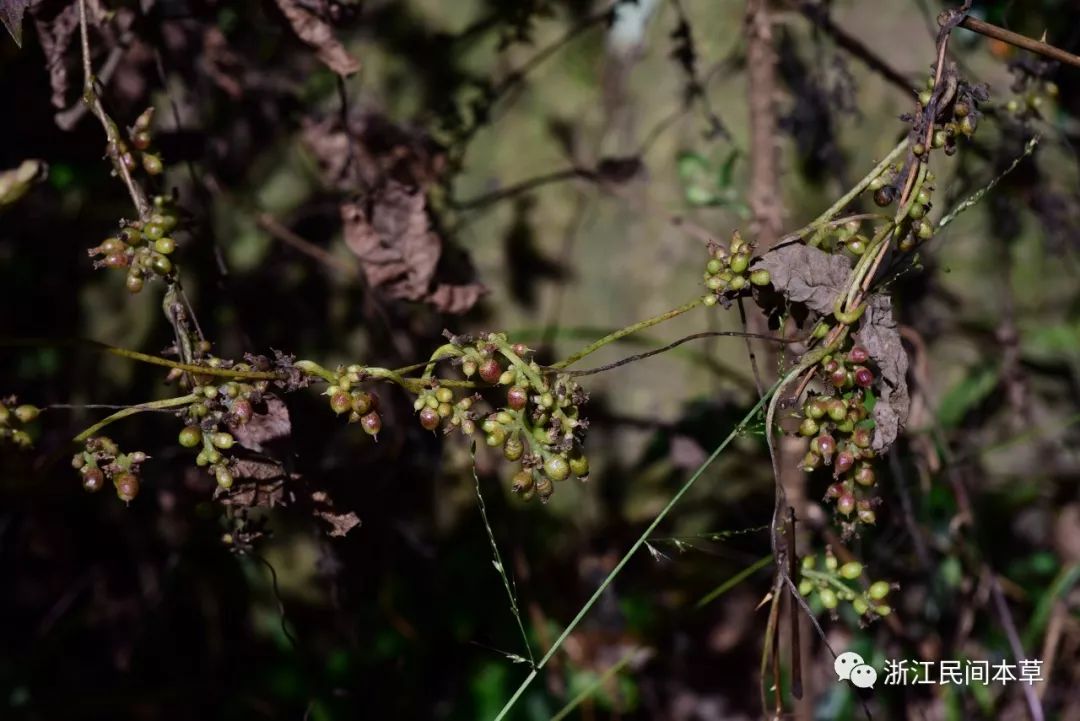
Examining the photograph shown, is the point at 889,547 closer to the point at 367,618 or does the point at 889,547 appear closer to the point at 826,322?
the point at 826,322

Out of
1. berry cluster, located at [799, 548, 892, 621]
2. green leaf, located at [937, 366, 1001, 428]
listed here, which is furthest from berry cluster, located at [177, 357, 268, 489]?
green leaf, located at [937, 366, 1001, 428]

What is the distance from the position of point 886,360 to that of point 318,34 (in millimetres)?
825

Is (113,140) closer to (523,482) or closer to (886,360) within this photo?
(523,482)

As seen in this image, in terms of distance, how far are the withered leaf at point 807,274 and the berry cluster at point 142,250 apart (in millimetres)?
609

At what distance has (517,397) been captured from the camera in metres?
0.92

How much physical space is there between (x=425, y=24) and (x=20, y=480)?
3.81ft

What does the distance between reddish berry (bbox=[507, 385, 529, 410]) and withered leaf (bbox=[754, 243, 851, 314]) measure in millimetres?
262

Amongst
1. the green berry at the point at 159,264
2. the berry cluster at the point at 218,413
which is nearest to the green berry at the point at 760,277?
the berry cluster at the point at 218,413

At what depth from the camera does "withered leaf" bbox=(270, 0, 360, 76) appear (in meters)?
1.26

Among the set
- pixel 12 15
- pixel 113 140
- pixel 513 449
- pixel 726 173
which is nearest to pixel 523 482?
pixel 513 449

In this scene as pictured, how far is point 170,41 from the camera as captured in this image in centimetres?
161

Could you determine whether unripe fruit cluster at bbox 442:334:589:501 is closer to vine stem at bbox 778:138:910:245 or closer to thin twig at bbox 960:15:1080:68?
vine stem at bbox 778:138:910:245

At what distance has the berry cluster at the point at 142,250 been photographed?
1.00 metres

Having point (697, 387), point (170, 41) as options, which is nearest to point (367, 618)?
point (697, 387)
